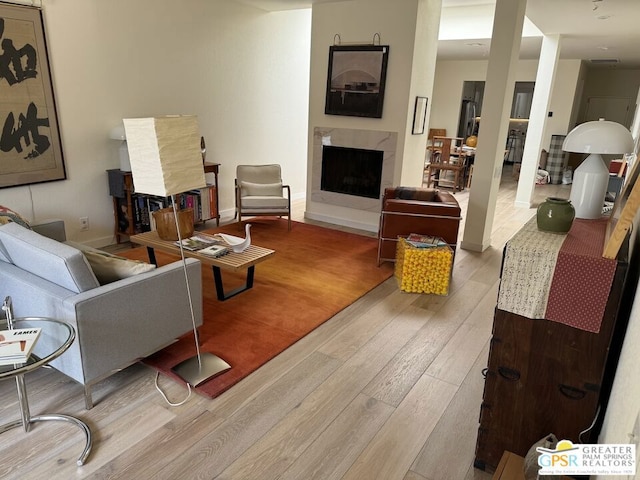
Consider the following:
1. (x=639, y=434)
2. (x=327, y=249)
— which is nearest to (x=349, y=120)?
(x=327, y=249)

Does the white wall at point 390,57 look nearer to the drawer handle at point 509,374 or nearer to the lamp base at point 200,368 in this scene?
the lamp base at point 200,368

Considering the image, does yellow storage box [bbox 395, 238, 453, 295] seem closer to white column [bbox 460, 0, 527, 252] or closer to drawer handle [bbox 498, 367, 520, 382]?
white column [bbox 460, 0, 527, 252]

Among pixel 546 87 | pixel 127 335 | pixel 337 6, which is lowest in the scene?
pixel 127 335

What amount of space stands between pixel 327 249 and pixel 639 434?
13.6 ft

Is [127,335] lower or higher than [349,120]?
lower

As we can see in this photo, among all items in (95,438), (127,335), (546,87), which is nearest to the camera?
(95,438)

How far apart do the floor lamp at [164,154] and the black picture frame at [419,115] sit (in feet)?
11.9

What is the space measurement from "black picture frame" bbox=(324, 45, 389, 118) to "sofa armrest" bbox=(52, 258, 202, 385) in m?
3.59

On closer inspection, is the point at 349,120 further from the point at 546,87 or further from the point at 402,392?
the point at 402,392

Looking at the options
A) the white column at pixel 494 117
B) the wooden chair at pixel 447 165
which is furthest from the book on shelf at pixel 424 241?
the wooden chair at pixel 447 165

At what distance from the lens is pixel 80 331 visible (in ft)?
6.94

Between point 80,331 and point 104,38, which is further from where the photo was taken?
point 104,38

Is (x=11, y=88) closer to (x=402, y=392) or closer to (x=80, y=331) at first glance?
(x=80, y=331)

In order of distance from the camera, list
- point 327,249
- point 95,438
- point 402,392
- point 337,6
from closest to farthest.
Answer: point 95,438
point 402,392
point 327,249
point 337,6
